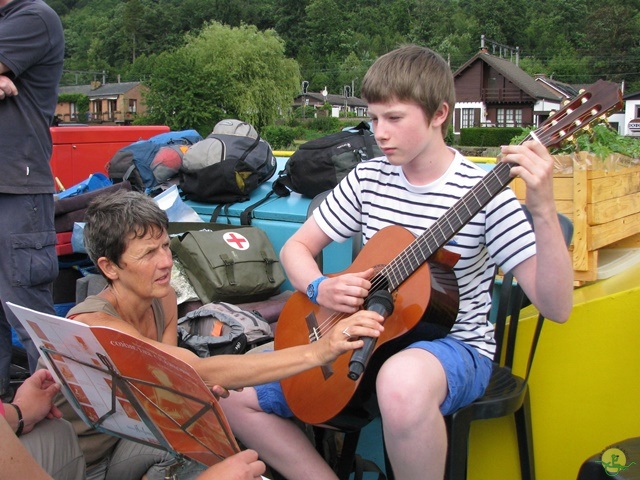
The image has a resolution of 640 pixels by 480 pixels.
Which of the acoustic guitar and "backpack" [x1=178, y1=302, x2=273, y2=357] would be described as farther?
"backpack" [x1=178, y1=302, x2=273, y2=357]

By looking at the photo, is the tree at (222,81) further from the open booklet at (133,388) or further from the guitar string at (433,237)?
the open booklet at (133,388)

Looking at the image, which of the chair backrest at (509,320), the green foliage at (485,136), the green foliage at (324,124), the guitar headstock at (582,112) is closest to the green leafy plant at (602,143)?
the chair backrest at (509,320)

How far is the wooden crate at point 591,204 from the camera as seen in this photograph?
279 centimetres

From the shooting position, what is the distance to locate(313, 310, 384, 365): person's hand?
66.8 inches

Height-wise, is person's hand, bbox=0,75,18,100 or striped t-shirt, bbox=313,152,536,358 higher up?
person's hand, bbox=0,75,18,100

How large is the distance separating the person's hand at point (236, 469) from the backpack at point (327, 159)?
225 cm

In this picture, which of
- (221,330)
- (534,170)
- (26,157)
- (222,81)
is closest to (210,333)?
(221,330)

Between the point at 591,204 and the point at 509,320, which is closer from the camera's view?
the point at 509,320

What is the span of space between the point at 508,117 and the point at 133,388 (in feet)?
229

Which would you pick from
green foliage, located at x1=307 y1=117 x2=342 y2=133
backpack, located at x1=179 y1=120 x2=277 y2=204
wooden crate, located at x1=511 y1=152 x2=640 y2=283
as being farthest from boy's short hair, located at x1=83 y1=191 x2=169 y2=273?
green foliage, located at x1=307 y1=117 x2=342 y2=133

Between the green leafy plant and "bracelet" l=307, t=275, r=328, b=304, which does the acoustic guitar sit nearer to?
"bracelet" l=307, t=275, r=328, b=304

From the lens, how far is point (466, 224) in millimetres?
2021

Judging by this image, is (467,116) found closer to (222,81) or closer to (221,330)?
(222,81)

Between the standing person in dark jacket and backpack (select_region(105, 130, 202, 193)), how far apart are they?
1261 mm
